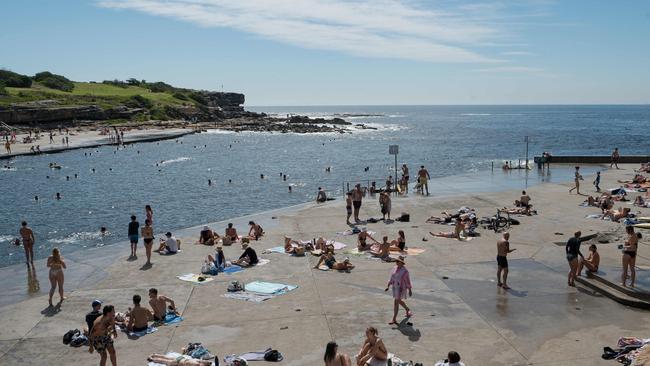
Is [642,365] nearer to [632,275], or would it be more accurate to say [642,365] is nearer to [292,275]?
[632,275]

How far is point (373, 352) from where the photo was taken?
9.88 m

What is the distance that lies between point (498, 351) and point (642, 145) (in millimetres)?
93052

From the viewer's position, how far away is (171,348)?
1159cm

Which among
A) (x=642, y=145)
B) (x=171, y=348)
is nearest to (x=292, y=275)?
(x=171, y=348)

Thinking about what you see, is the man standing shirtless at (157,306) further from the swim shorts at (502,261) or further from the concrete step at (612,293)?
the concrete step at (612,293)

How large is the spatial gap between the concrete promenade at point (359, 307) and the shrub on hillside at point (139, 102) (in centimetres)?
12032

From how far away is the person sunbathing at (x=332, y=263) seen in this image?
57.0 ft

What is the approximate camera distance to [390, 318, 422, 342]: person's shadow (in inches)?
467

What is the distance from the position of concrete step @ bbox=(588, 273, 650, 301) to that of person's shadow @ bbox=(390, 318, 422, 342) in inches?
225

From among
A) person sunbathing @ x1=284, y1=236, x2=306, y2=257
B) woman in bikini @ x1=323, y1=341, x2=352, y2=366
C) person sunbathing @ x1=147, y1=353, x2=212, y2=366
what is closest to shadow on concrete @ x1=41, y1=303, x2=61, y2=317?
person sunbathing @ x1=147, y1=353, x2=212, y2=366

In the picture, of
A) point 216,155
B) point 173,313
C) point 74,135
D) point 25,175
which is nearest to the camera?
point 173,313

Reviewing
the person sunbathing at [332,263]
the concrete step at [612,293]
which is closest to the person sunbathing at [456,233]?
the person sunbathing at [332,263]

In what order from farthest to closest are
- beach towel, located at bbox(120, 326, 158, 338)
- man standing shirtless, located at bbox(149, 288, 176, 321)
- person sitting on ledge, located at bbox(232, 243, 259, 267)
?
person sitting on ledge, located at bbox(232, 243, 259, 267) < man standing shirtless, located at bbox(149, 288, 176, 321) < beach towel, located at bbox(120, 326, 158, 338)

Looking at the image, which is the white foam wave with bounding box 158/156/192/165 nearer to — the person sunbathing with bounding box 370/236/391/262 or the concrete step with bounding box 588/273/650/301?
the person sunbathing with bounding box 370/236/391/262
